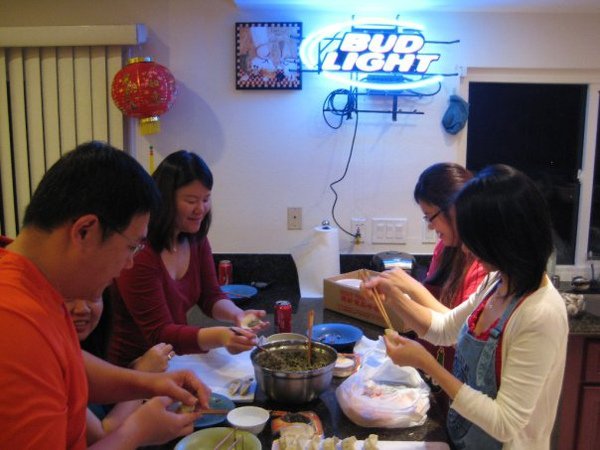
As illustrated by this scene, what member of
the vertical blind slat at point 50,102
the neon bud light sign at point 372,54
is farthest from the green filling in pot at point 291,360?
the vertical blind slat at point 50,102

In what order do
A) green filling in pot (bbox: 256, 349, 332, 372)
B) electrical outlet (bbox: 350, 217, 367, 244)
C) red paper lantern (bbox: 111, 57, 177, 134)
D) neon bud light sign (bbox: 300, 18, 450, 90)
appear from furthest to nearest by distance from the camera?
electrical outlet (bbox: 350, 217, 367, 244) → neon bud light sign (bbox: 300, 18, 450, 90) → red paper lantern (bbox: 111, 57, 177, 134) → green filling in pot (bbox: 256, 349, 332, 372)

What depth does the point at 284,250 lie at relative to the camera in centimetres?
286

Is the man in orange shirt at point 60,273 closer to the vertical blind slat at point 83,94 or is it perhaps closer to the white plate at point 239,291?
the white plate at point 239,291

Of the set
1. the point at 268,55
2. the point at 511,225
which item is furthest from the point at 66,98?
the point at 511,225

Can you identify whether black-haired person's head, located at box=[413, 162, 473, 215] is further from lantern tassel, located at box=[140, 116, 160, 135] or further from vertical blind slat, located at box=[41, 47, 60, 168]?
vertical blind slat, located at box=[41, 47, 60, 168]

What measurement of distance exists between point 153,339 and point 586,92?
255cm

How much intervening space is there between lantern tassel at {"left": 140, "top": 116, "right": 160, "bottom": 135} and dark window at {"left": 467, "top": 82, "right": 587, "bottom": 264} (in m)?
1.66

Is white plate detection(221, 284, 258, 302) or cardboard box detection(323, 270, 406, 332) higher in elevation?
cardboard box detection(323, 270, 406, 332)

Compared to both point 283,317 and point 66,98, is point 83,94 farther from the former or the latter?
point 283,317

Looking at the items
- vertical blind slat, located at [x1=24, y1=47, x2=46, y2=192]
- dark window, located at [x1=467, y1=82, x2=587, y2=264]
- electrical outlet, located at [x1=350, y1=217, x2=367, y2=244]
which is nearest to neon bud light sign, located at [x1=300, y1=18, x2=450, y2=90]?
dark window, located at [x1=467, y1=82, x2=587, y2=264]

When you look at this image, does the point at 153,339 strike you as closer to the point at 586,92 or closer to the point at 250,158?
the point at 250,158

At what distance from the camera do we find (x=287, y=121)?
2.77m

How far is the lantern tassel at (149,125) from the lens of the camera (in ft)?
8.54

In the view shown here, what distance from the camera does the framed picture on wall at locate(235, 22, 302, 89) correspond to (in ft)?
8.73
